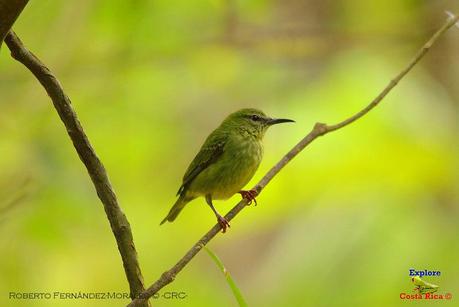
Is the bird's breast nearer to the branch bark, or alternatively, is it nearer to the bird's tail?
the bird's tail

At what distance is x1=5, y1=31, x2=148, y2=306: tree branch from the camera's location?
5.85 feet

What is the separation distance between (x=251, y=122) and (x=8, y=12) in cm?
386

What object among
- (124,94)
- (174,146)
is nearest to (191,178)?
(174,146)

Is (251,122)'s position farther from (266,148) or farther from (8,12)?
(8,12)

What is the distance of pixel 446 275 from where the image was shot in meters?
3.53

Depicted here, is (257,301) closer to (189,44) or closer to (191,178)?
(191,178)

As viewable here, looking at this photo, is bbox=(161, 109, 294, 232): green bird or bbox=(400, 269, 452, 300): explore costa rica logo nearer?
bbox=(400, 269, 452, 300): explore costa rica logo

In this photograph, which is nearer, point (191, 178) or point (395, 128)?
point (395, 128)

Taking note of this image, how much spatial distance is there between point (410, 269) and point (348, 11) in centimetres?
251

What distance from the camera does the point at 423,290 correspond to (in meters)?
3.56

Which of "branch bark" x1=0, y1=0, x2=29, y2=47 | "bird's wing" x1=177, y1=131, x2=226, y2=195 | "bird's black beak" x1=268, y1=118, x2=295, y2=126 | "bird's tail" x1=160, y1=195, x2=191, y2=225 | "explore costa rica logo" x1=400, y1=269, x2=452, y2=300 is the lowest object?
"bird's tail" x1=160, y1=195, x2=191, y2=225

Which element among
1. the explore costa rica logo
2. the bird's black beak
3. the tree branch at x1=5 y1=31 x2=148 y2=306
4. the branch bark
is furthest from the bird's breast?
the branch bark

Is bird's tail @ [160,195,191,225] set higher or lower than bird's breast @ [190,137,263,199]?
lower

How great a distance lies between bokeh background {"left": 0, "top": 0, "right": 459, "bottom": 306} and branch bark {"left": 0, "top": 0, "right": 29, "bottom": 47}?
151cm
